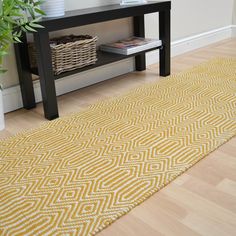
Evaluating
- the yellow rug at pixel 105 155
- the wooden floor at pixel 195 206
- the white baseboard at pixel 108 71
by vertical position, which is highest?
the white baseboard at pixel 108 71

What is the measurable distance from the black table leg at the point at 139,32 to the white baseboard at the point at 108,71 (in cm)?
5

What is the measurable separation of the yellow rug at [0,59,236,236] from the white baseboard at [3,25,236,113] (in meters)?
0.38

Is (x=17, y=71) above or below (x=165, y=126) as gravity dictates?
above

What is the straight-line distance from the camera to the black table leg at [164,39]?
88.8 inches

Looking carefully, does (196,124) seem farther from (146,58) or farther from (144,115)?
(146,58)

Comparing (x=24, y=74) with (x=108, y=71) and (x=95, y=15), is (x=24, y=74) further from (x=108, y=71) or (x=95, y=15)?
(x=108, y=71)

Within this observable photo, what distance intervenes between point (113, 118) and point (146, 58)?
1.10 m

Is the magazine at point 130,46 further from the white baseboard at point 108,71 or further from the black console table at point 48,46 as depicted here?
the white baseboard at point 108,71

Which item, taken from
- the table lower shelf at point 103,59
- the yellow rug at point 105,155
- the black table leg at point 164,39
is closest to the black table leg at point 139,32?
the black table leg at point 164,39

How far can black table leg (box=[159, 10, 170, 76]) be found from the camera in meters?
2.26

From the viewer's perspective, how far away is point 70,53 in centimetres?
185

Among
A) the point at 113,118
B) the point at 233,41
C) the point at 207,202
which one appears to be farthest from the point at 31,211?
the point at 233,41

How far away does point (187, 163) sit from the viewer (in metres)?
1.27

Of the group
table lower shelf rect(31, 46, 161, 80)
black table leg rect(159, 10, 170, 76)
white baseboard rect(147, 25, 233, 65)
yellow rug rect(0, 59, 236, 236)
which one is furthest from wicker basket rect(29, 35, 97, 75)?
white baseboard rect(147, 25, 233, 65)
